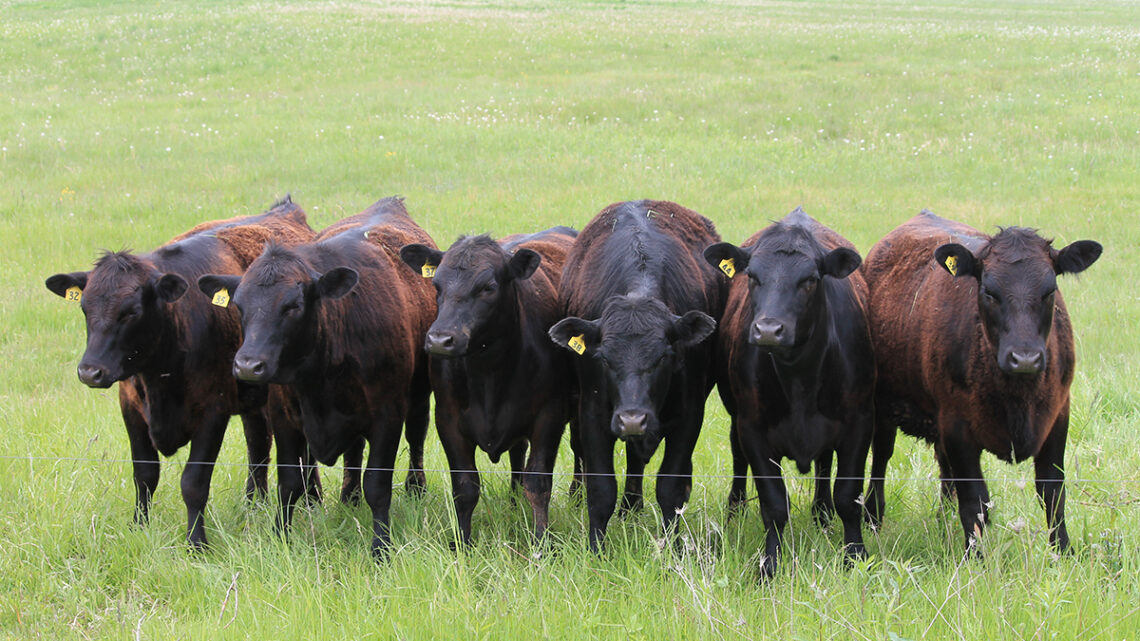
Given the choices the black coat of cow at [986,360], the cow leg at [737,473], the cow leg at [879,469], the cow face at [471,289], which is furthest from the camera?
the cow leg at [737,473]

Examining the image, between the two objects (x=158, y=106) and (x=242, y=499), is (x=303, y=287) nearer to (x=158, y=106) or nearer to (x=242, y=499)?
(x=242, y=499)

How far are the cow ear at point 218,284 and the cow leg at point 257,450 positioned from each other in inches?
43.1

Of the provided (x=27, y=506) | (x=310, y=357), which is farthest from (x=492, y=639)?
(x=27, y=506)

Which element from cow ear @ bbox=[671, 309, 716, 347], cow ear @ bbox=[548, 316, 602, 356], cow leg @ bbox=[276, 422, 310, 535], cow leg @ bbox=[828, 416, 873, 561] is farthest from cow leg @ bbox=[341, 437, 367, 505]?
cow leg @ bbox=[828, 416, 873, 561]

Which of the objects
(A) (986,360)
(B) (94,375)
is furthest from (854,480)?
(B) (94,375)

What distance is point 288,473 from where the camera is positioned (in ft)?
21.4

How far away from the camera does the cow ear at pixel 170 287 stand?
6.15 meters

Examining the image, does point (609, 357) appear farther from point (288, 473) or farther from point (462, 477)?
point (288, 473)

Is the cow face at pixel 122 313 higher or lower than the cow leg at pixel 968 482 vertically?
higher

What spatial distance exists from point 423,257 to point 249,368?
145 centimetres

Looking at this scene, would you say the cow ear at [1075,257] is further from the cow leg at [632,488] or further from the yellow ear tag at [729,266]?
the cow leg at [632,488]

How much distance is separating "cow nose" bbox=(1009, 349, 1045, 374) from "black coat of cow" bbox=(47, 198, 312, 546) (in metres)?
4.52

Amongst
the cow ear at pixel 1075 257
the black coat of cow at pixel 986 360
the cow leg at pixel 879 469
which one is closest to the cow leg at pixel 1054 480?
the black coat of cow at pixel 986 360

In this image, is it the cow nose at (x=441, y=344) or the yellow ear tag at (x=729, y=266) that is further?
the yellow ear tag at (x=729, y=266)
